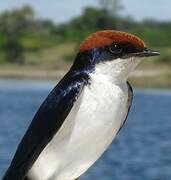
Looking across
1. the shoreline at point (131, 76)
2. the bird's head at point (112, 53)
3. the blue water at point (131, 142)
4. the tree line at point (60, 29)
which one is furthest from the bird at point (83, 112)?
the tree line at point (60, 29)

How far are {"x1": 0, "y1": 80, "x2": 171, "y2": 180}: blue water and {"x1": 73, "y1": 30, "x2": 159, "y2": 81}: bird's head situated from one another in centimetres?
652

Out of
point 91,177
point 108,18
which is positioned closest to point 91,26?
point 108,18

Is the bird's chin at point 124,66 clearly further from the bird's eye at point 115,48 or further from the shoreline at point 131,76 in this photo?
the shoreline at point 131,76

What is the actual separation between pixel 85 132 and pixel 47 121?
111 millimetres

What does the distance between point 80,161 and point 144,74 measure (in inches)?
1297

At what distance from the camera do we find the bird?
7.16 feet

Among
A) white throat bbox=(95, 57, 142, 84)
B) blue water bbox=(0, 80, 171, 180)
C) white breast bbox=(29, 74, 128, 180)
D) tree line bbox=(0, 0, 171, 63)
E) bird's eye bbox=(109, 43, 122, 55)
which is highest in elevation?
bird's eye bbox=(109, 43, 122, 55)

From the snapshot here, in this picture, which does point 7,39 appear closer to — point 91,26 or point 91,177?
point 91,26

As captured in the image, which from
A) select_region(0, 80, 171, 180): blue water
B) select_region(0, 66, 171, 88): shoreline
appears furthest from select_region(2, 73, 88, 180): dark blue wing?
select_region(0, 66, 171, 88): shoreline

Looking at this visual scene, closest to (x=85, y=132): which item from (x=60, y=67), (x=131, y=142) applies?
(x=131, y=142)

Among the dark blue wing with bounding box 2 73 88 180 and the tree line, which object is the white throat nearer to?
the dark blue wing with bounding box 2 73 88 180

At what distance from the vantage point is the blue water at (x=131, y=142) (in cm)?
1090

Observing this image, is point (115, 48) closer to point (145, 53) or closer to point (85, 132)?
point (145, 53)

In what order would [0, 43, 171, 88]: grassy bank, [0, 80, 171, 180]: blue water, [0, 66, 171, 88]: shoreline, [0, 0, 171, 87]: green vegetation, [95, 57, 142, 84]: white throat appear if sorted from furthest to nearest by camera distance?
[0, 0, 171, 87]: green vegetation, [0, 43, 171, 88]: grassy bank, [0, 66, 171, 88]: shoreline, [0, 80, 171, 180]: blue water, [95, 57, 142, 84]: white throat
